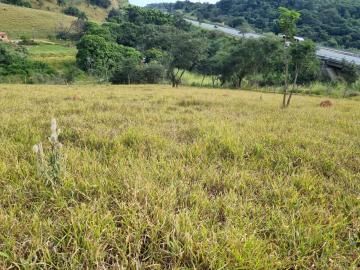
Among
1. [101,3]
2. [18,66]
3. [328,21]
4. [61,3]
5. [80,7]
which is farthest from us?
[101,3]

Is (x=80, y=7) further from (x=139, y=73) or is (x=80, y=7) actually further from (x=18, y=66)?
(x=139, y=73)

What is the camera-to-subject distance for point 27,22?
9619cm

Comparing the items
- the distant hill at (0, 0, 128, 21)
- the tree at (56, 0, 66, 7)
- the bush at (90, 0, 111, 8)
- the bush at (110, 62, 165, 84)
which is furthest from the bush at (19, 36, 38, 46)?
the bush at (90, 0, 111, 8)

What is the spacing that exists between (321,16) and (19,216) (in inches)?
4505

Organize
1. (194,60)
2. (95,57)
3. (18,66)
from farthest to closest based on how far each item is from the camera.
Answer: (95,57), (18,66), (194,60)

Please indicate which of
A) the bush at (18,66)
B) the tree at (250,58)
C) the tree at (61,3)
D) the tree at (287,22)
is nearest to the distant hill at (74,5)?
the tree at (61,3)

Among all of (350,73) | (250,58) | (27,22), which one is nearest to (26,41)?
(27,22)

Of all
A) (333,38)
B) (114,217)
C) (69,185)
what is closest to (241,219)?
(114,217)

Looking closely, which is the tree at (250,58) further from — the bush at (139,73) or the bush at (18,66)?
the bush at (18,66)

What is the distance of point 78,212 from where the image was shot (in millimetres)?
2143

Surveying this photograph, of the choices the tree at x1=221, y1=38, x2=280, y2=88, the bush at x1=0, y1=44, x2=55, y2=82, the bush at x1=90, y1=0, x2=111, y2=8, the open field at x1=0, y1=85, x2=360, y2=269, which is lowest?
the bush at x1=0, y1=44, x2=55, y2=82

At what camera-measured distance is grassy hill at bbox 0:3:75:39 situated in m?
91.0

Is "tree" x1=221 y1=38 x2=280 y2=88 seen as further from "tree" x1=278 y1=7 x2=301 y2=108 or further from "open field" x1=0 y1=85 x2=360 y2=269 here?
"open field" x1=0 y1=85 x2=360 y2=269

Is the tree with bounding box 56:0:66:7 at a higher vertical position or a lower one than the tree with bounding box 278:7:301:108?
higher
